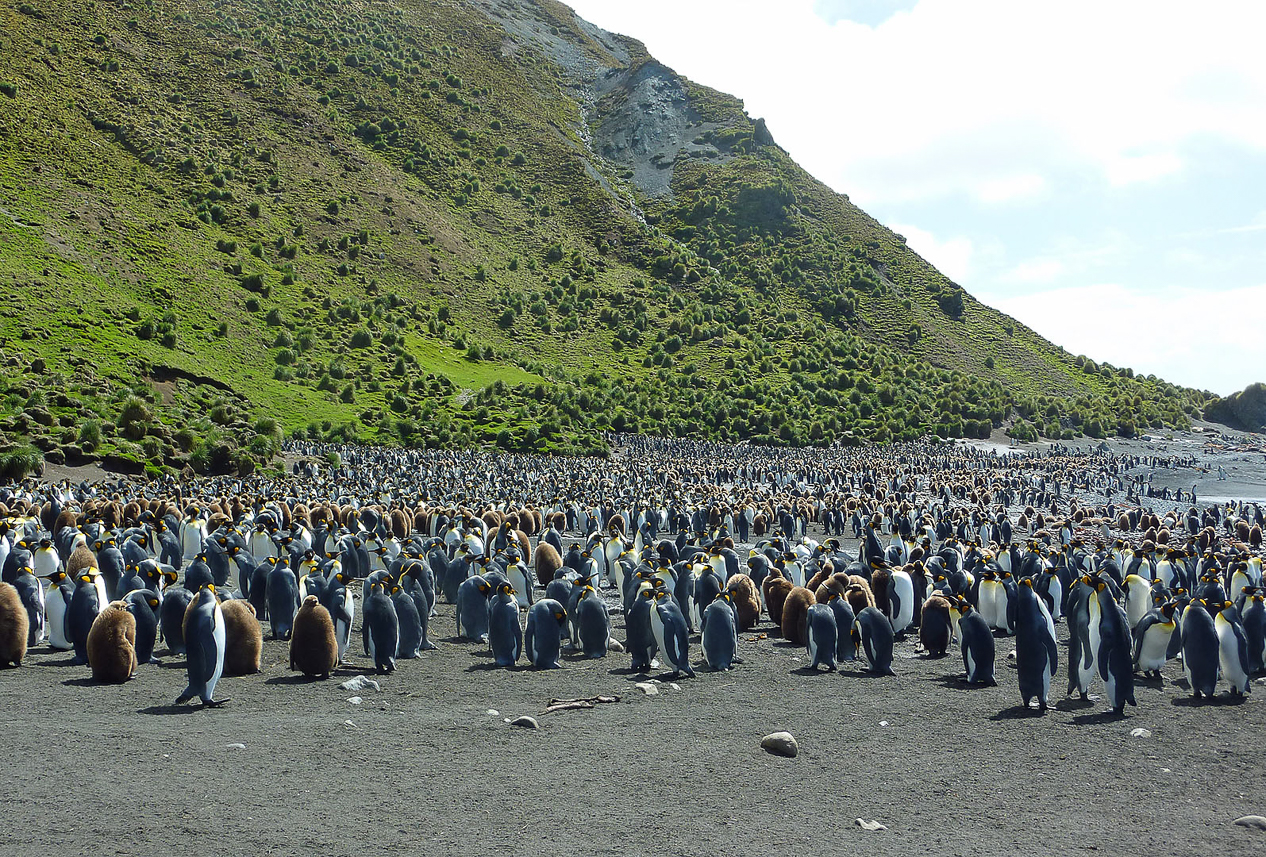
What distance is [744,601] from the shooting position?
13.6m

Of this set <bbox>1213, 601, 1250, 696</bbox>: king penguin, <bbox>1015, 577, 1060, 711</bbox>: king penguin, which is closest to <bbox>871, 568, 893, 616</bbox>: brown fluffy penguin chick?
<bbox>1015, 577, 1060, 711</bbox>: king penguin

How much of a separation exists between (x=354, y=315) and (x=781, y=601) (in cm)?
5750

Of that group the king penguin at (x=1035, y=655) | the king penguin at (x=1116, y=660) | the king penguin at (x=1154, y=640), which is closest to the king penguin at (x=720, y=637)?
the king penguin at (x=1035, y=655)

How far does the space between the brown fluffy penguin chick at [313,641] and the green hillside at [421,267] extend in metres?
26.8

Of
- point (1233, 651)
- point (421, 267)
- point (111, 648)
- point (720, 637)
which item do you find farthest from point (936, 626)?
point (421, 267)

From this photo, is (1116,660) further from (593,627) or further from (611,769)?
(593,627)

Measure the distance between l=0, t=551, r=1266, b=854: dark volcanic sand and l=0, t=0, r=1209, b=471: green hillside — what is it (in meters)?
28.3

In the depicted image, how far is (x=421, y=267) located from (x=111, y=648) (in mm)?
71134

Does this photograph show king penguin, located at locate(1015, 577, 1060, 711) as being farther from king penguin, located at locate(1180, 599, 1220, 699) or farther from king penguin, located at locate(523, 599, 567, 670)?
king penguin, located at locate(523, 599, 567, 670)

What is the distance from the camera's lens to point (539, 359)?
72.2m

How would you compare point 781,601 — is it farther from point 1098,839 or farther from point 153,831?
point 153,831

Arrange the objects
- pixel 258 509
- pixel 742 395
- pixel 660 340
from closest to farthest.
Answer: pixel 258 509 → pixel 742 395 → pixel 660 340

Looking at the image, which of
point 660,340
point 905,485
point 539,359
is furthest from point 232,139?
point 905,485

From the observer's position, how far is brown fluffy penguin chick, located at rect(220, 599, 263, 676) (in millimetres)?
9961
